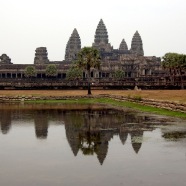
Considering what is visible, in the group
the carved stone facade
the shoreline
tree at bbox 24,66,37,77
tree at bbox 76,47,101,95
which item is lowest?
the shoreline

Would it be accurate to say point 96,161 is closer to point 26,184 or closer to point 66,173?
point 66,173

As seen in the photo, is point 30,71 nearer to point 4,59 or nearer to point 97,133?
point 4,59

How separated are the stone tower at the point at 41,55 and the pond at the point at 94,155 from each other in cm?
16169

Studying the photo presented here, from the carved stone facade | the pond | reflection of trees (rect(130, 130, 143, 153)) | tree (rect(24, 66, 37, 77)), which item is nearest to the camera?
the pond

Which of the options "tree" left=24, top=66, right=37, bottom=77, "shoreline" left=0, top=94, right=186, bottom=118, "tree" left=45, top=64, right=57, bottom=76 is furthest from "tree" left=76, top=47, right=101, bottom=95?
"tree" left=45, top=64, right=57, bottom=76

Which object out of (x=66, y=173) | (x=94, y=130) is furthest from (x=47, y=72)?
(x=66, y=173)

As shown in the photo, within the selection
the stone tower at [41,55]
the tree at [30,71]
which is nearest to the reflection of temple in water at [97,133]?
the tree at [30,71]

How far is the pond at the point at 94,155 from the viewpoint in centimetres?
1114

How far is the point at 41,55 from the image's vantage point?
610 ft

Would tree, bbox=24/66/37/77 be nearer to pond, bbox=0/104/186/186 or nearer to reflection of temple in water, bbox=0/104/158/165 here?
reflection of temple in water, bbox=0/104/158/165

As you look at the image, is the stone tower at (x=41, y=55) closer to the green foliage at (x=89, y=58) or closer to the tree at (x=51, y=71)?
the tree at (x=51, y=71)

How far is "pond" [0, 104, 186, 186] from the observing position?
36.6ft

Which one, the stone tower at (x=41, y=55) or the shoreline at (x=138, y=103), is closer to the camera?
the shoreline at (x=138, y=103)

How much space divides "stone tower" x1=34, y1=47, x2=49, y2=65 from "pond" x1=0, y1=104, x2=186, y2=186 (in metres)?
162
